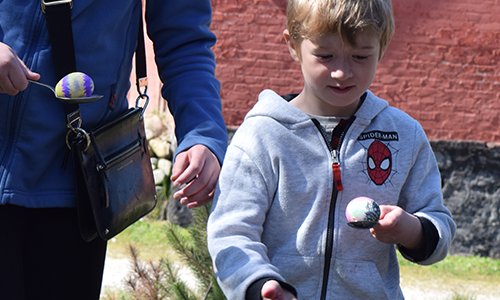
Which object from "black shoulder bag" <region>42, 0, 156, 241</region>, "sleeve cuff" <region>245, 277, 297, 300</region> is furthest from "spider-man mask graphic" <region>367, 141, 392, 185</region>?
"black shoulder bag" <region>42, 0, 156, 241</region>

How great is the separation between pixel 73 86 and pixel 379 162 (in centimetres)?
80

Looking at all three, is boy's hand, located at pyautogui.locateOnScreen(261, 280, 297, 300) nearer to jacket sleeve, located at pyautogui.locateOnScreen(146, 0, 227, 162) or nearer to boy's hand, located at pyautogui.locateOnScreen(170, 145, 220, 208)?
boy's hand, located at pyautogui.locateOnScreen(170, 145, 220, 208)

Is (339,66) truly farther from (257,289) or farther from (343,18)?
(257,289)

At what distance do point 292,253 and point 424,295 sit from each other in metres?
3.50

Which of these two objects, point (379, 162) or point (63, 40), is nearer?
point (63, 40)

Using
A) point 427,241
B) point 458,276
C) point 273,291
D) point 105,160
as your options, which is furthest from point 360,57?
point 458,276

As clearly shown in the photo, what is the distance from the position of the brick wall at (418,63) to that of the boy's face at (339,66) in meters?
4.23

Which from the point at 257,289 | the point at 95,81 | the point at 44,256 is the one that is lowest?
the point at 44,256

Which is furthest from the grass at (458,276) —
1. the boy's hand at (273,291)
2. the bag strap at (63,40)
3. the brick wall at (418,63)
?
the bag strap at (63,40)

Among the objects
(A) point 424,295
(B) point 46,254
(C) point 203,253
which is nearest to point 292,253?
(B) point 46,254

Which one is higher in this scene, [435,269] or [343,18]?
[343,18]

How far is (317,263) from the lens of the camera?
1.45m

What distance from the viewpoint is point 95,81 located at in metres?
1.49

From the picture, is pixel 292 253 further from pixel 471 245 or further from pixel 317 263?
pixel 471 245
